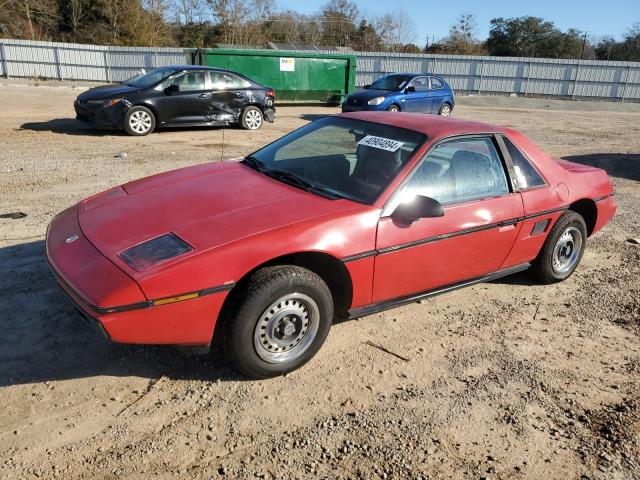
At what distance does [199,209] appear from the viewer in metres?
3.28

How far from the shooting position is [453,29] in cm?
5703

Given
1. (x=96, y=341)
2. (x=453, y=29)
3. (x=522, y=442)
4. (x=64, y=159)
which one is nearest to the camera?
(x=522, y=442)

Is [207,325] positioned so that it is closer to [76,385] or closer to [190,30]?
[76,385]

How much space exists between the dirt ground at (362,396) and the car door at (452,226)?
0.46 meters

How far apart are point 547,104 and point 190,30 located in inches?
1281

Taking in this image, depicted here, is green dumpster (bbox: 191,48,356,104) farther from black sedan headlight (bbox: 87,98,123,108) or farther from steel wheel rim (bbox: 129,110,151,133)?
black sedan headlight (bbox: 87,98,123,108)

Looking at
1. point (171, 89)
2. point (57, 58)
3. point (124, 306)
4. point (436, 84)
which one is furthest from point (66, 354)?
point (57, 58)

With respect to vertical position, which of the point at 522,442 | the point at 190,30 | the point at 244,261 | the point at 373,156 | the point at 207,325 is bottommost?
the point at 522,442

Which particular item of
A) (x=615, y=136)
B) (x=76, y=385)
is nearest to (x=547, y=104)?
(x=615, y=136)

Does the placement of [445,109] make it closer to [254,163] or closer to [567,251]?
[567,251]

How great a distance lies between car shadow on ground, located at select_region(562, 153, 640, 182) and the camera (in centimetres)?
1014

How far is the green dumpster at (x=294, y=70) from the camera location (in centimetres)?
1820

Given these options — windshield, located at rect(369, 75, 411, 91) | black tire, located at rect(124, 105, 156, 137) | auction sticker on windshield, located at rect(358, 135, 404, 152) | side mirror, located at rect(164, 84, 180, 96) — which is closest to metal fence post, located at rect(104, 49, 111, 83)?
windshield, located at rect(369, 75, 411, 91)

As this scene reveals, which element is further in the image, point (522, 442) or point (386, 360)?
point (386, 360)
